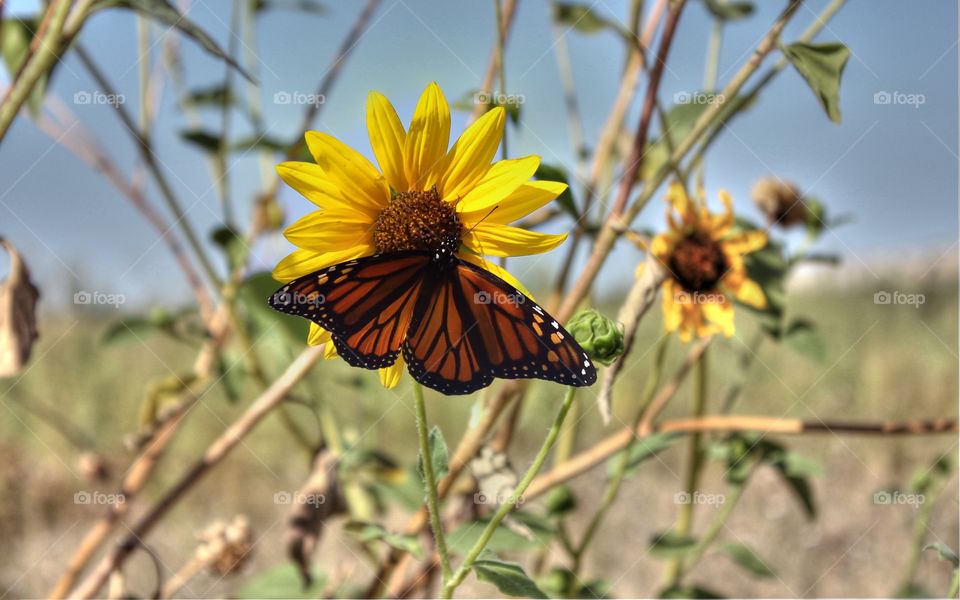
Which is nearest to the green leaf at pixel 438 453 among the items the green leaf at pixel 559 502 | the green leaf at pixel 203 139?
the green leaf at pixel 559 502

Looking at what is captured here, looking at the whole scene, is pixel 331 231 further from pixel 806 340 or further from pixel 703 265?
pixel 806 340

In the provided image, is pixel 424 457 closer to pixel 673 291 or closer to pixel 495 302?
pixel 495 302

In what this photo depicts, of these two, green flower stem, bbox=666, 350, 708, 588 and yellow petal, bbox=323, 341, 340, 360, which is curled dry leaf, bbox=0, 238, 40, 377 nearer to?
yellow petal, bbox=323, 341, 340, 360

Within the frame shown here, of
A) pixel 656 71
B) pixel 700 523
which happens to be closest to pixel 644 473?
pixel 700 523

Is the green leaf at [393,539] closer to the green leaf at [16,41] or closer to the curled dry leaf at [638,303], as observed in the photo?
the curled dry leaf at [638,303]

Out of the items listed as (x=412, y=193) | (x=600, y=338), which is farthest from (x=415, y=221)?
(x=600, y=338)

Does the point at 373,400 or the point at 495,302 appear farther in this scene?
the point at 373,400
